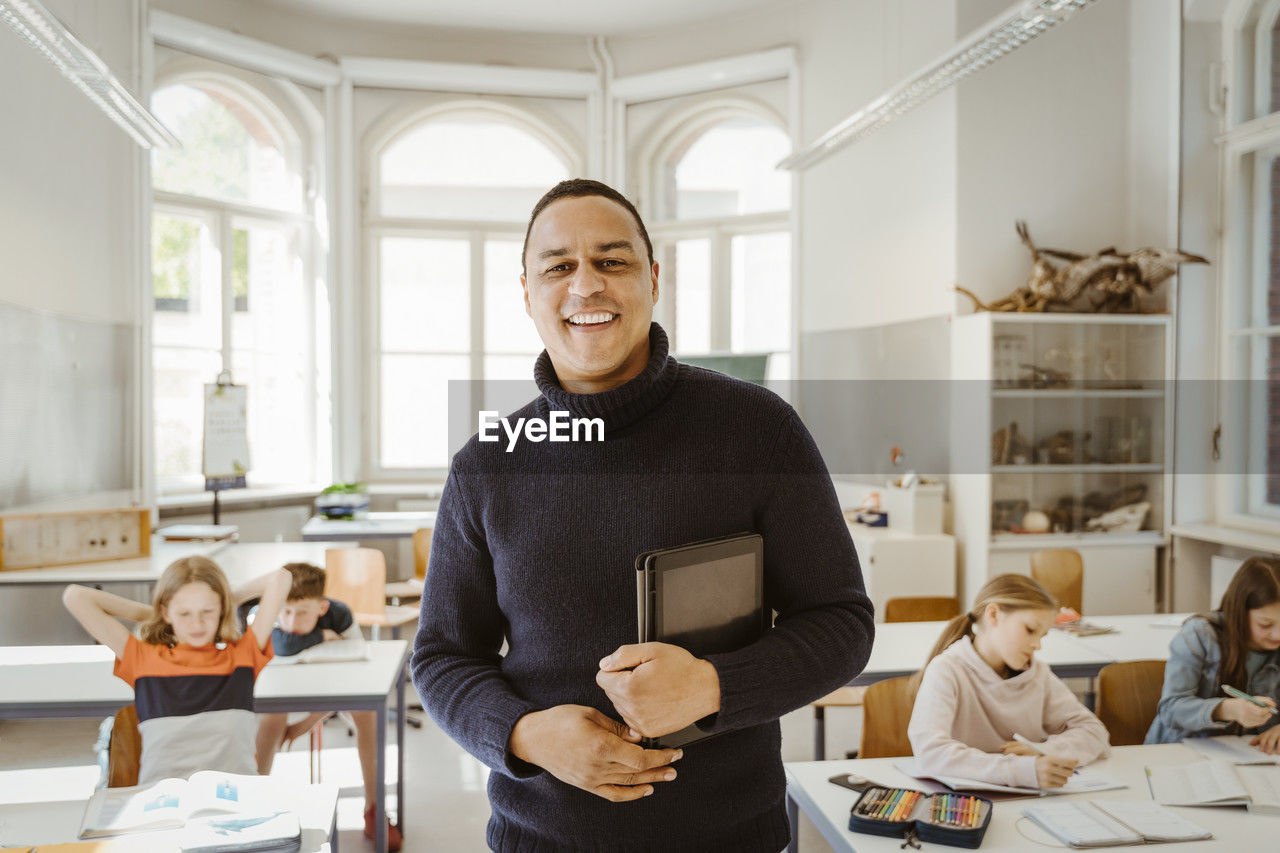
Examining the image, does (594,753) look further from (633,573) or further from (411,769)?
(411,769)

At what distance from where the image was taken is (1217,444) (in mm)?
4922

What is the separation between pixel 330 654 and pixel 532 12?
4921mm

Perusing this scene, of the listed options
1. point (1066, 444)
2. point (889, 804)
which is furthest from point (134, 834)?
point (1066, 444)

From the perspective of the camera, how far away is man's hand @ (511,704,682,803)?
93cm

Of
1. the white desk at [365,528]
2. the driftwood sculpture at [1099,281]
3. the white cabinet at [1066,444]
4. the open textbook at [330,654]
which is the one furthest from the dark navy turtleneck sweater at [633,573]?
the white desk at [365,528]

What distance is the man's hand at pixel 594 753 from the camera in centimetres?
93

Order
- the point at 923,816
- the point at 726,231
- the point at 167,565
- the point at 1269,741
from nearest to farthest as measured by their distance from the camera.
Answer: the point at 923,816 → the point at 1269,741 → the point at 167,565 → the point at 726,231

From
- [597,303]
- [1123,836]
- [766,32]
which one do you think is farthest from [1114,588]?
[597,303]

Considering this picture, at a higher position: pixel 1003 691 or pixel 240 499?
pixel 240 499

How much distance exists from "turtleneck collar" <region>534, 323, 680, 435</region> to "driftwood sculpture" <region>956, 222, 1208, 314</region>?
170 inches

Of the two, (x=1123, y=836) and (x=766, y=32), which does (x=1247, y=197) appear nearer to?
(x=766, y=32)

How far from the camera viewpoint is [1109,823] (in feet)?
6.34

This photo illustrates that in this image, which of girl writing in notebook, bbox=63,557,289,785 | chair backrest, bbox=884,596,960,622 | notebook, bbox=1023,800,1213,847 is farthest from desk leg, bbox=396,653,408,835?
notebook, bbox=1023,800,1213,847

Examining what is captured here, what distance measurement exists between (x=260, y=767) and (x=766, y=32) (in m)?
5.55
